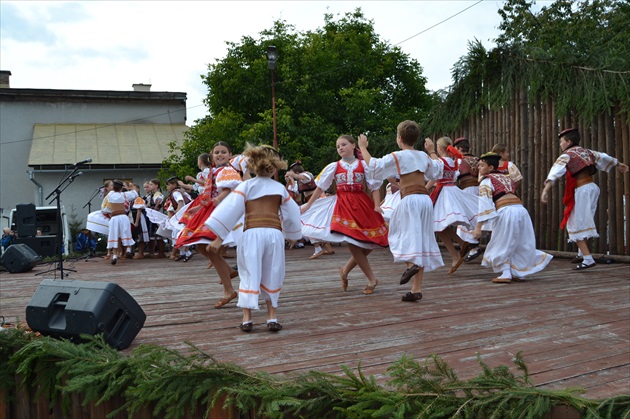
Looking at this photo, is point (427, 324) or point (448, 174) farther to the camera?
point (448, 174)

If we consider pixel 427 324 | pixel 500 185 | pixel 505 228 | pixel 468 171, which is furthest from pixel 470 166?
pixel 427 324

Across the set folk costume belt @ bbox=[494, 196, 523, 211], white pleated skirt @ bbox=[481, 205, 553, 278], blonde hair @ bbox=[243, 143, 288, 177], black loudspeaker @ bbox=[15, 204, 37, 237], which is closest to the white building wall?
black loudspeaker @ bbox=[15, 204, 37, 237]

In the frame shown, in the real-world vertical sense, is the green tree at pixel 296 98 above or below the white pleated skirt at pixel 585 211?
above

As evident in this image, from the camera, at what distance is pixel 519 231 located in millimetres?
7953

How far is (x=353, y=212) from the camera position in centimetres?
729

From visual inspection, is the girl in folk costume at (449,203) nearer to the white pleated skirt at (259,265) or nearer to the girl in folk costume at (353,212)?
the girl in folk costume at (353,212)

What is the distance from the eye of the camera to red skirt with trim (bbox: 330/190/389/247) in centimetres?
711

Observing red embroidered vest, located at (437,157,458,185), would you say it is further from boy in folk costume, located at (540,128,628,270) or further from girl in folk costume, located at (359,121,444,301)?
girl in folk costume, located at (359,121,444,301)

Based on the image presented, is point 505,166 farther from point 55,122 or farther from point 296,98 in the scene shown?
point 55,122

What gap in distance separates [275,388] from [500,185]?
18.5 ft

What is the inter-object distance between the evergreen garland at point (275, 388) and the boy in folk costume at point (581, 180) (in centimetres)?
553

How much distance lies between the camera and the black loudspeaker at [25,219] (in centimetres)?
1611

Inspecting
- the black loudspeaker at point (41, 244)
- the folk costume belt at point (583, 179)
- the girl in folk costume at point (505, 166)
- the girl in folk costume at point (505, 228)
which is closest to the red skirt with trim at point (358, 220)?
the girl in folk costume at point (505, 228)

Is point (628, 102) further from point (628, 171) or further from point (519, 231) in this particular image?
point (519, 231)
